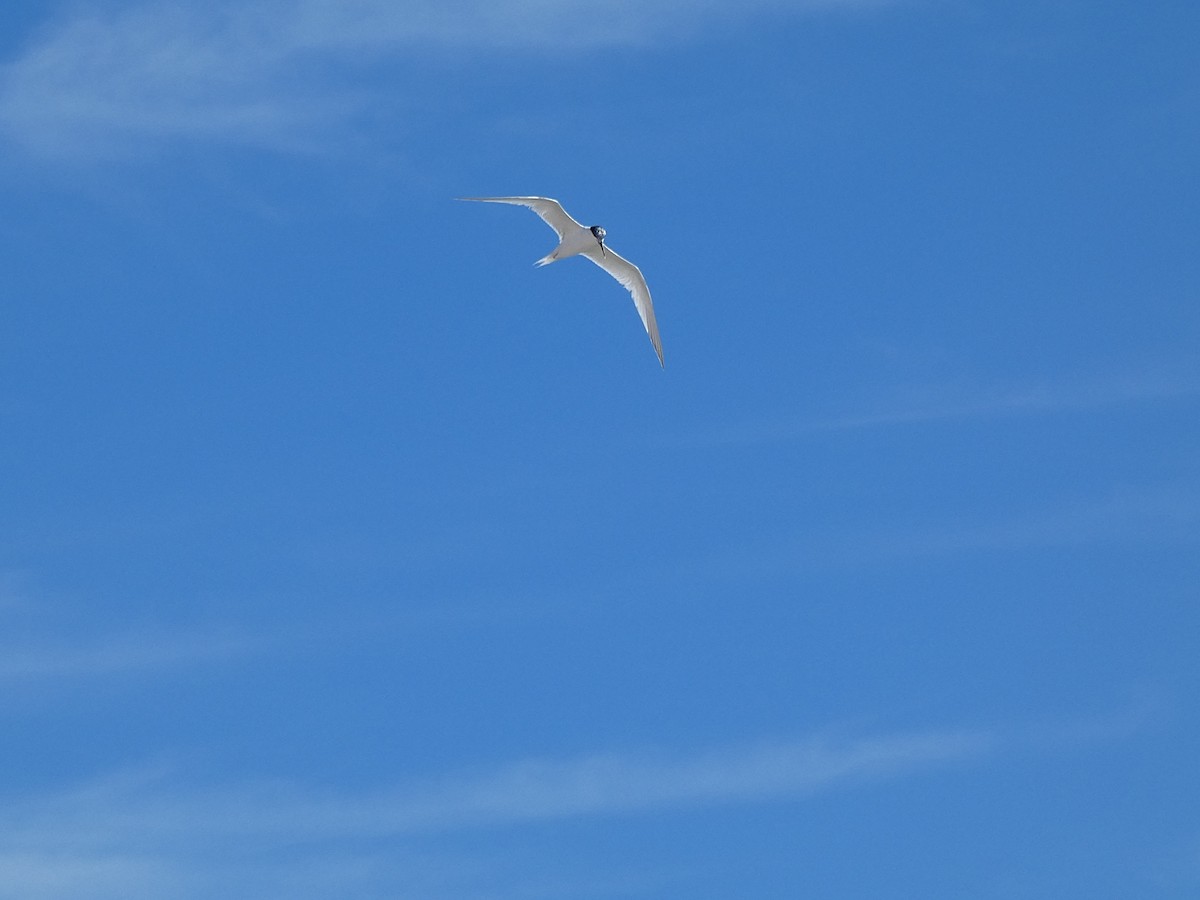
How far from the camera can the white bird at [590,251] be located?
7756 centimetres

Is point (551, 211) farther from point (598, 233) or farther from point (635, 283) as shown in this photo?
point (635, 283)

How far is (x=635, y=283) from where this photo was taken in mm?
81688

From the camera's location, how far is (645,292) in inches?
3221

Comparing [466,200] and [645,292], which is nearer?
[466,200]

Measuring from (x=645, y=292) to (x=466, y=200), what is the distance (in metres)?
12.9

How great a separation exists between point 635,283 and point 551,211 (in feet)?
17.9

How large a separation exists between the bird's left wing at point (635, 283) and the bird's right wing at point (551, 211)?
2.79 meters

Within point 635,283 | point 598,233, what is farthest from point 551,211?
point 635,283

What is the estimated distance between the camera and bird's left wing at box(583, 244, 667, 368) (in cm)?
8112

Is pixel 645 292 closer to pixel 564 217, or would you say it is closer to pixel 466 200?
pixel 564 217

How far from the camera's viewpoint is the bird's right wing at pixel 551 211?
76.9m

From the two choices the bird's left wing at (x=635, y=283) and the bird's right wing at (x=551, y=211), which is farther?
the bird's left wing at (x=635, y=283)

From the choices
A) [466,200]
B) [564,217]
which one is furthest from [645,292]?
[466,200]

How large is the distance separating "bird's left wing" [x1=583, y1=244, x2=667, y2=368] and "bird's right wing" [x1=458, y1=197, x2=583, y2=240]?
2787mm
